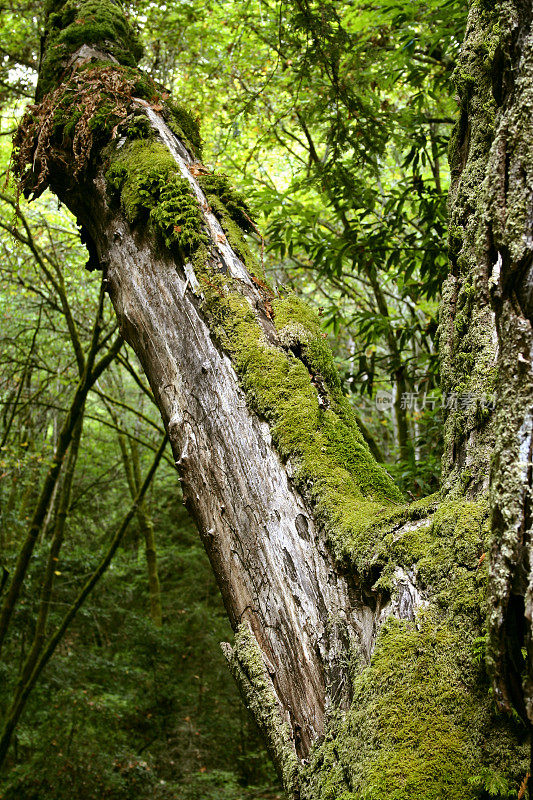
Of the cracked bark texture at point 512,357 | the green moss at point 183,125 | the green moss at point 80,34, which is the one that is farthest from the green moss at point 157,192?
the cracked bark texture at point 512,357

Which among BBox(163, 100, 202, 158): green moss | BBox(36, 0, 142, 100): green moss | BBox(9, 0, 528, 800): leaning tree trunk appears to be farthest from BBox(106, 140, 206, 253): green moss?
BBox(36, 0, 142, 100): green moss

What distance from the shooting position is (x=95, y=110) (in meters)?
2.02

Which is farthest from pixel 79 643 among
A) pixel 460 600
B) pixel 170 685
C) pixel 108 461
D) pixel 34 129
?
pixel 460 600

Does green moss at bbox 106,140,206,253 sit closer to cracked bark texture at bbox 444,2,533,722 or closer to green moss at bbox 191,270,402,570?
green moss at bbox 191,270,402,570

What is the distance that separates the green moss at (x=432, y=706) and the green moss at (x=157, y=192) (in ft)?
3.49

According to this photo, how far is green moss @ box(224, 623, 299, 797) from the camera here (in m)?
1.20

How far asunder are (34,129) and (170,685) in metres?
7.54

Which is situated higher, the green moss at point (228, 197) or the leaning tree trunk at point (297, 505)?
the green moss at point (228, 197)

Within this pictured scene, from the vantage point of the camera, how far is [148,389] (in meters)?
6.82

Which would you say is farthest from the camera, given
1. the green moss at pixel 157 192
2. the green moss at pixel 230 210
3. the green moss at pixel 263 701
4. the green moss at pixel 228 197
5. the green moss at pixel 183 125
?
the green moss at pixel 183 125

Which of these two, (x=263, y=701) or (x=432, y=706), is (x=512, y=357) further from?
(x=263, y=701)

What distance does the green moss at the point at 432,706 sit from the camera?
93 centimetres

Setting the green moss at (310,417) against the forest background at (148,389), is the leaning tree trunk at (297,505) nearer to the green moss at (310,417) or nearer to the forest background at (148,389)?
the green moss at (310,417)

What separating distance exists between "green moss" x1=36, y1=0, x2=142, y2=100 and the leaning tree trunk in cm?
43
